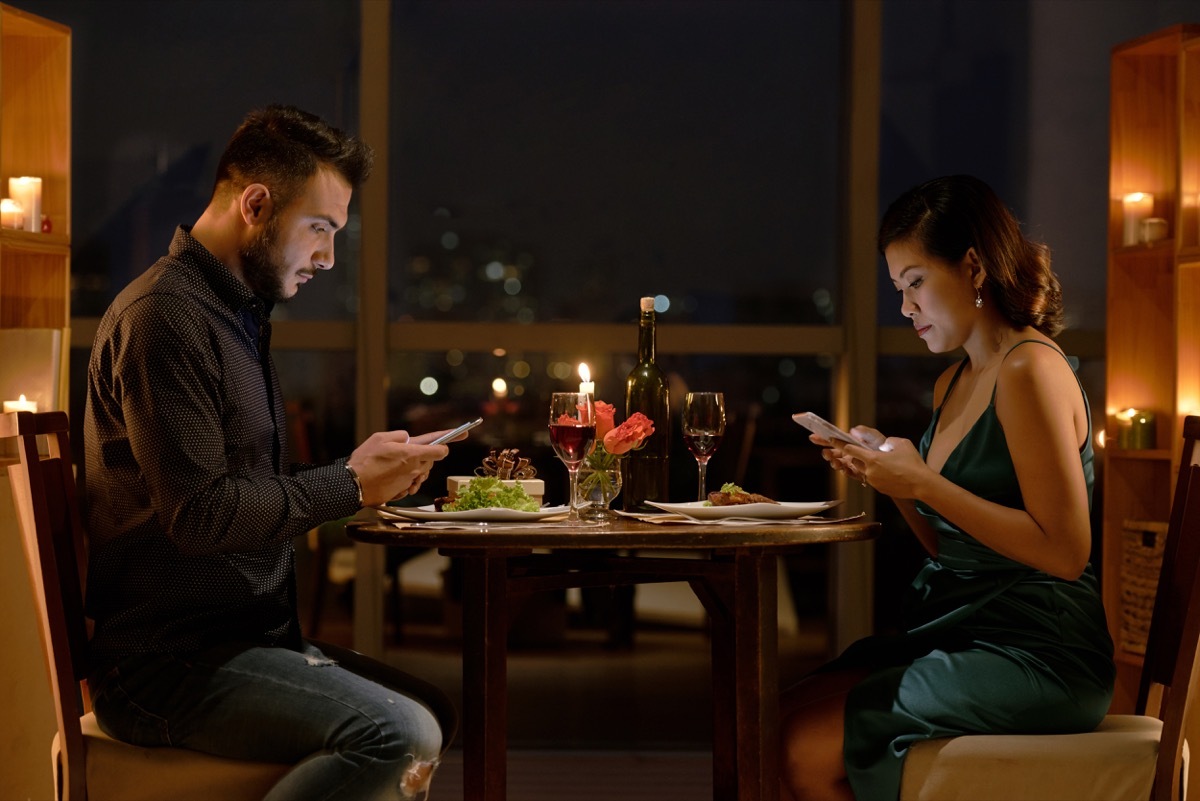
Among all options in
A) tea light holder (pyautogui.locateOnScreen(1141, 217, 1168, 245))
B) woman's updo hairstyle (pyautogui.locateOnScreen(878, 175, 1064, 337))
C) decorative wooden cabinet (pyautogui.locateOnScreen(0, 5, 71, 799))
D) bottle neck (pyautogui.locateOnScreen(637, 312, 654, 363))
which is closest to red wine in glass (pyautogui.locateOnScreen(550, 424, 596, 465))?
bottle neck (pyautogui.locateOnScreen(637, 312, 654, 363))

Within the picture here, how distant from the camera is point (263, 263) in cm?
198

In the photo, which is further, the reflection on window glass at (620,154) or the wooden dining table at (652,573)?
the reflection on window glass at (620,154)

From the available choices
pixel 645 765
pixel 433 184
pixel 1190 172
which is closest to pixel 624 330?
pixel 433 184

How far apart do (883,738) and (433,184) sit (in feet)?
8.52

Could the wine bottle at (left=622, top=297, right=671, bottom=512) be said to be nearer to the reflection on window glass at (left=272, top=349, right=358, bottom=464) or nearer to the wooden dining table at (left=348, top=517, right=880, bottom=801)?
the wooden dining table at (left=348, top=517, right=880, bottom=801)

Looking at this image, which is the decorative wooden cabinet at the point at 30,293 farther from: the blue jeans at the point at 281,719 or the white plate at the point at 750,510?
the white plate at the point at 750,510

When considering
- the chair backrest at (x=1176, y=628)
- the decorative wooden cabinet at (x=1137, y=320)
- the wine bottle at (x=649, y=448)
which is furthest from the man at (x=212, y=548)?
the decorative wooden cabinet at (x=1137, y=320)

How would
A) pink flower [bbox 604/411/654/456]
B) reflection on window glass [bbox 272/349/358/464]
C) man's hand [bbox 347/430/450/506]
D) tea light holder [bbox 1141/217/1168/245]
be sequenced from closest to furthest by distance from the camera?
man's hand [bbox 347/430/450/506] < pink flower [bbox 604/411/654/456] < tea light holder [bbox 1141/217/1168/245] < reflection on window glass [bbox 272/349/358/464]

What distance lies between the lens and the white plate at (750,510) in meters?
1.90

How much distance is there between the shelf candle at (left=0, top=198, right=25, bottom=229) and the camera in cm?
310

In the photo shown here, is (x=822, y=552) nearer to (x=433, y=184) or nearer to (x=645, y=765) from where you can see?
(x=645, y=765)

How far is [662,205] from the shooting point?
3982mm

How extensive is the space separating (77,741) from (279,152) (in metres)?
0.96

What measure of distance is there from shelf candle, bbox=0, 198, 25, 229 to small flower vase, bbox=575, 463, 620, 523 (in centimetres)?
185
